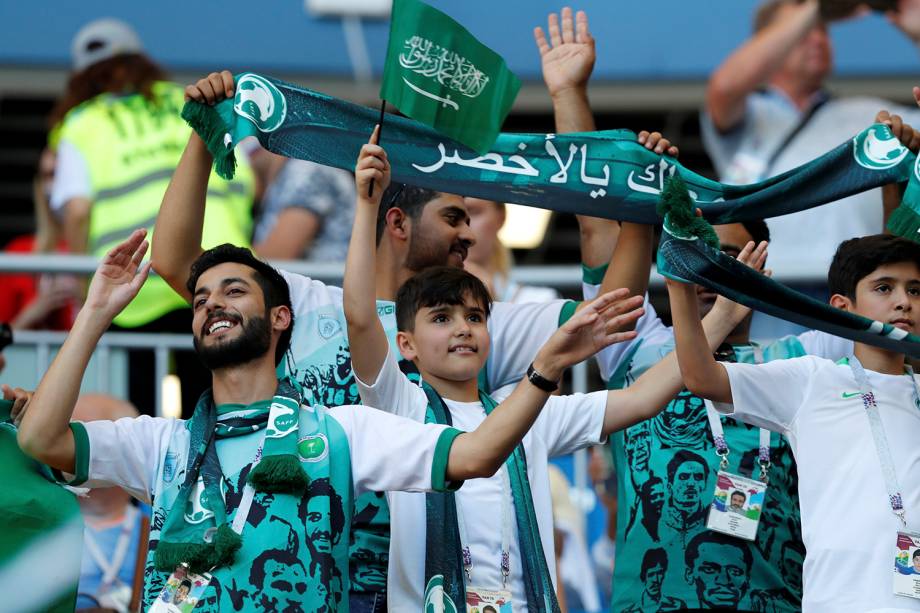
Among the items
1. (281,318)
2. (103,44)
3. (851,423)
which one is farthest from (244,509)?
(103,44)

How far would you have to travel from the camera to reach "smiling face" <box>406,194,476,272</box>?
17.4 feet

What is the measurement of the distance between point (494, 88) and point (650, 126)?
7452 millimetres

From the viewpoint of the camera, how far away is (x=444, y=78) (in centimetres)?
477

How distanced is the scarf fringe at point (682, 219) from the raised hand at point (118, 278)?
1420 millimetres

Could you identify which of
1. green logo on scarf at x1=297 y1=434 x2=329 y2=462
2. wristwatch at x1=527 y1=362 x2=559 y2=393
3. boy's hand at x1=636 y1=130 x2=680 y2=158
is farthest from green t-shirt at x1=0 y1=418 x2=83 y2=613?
boy's hand at x1=636 y1=130 x2=680 y2=158

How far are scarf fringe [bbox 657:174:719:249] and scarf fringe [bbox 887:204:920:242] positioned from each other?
750mm

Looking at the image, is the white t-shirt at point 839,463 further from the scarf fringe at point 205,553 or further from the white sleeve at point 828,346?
the scarf fringe at point 205,553

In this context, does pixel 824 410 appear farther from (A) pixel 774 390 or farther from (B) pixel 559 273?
(B) pixel 559 273

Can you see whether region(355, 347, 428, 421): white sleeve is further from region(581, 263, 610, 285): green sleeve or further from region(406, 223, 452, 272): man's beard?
region(581, 263, 610, 285): green sleeve

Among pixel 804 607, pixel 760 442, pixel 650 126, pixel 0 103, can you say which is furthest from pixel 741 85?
pixel 0 103

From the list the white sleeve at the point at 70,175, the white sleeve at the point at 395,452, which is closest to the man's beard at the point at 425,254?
the white sleeve at the point at 395,452

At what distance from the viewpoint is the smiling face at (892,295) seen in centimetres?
488

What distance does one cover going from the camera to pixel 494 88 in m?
4.89

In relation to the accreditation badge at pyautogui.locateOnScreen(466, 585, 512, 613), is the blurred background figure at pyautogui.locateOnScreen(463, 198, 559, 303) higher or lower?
higher
